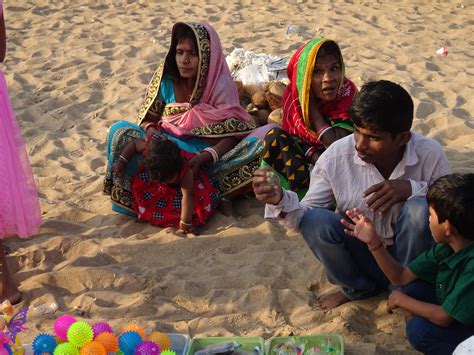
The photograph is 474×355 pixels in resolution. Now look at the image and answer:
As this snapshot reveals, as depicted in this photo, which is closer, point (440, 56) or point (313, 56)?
point (313, 56)

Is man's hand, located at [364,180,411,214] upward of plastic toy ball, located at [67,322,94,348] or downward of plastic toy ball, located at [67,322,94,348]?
upward

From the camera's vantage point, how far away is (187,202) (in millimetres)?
4176

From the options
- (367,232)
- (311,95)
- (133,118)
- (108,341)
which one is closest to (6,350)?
(108,341)

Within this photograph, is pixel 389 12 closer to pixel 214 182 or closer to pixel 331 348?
pixel 214 182

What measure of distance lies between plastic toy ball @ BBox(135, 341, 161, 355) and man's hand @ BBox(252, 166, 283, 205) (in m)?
0.79

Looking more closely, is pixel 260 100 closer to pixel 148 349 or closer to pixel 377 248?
pixel 377 248

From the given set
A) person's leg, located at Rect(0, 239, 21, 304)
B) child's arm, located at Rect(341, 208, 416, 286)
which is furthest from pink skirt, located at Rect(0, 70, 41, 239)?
child's arm, located at Rect(341, 208, 416, 286)

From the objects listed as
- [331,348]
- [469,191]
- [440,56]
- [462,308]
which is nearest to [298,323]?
[331,348]

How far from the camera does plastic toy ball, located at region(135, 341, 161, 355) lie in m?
2.59

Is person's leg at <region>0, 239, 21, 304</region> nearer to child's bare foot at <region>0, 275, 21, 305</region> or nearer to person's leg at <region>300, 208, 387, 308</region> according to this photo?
child's bare foot at <region>0, 275, 21, 305</region>

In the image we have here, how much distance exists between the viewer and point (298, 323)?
10.6 feet

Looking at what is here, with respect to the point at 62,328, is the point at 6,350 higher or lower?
higher

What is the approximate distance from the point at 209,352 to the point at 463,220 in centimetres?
114

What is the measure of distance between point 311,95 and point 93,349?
2.17 m
